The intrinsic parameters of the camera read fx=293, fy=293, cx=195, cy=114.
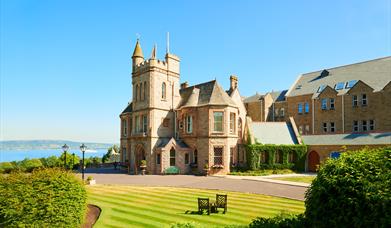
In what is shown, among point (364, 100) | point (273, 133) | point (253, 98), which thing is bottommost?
point (273, 133)

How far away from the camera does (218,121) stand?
4022 cm

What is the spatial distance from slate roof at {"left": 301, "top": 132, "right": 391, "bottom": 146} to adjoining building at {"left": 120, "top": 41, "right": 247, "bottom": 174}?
1091cm

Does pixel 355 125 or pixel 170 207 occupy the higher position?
pixel 355 125

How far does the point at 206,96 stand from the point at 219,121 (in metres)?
4.31

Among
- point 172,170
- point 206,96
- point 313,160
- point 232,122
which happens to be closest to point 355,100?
point 313,160

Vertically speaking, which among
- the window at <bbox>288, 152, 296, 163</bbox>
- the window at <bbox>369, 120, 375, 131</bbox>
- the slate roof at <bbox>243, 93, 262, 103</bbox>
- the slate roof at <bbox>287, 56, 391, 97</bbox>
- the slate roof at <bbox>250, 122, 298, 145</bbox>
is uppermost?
the slate roof at <bbox>287, 56, 391, 97</bbox>

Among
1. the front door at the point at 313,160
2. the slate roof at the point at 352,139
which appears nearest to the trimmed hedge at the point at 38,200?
the slate roof at the point at 352,139

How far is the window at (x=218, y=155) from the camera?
39.9 metres

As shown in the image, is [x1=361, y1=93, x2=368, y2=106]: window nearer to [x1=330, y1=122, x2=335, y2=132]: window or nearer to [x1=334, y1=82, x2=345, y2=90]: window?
[x1=334, y1=82, x2=345, y2=90]: window

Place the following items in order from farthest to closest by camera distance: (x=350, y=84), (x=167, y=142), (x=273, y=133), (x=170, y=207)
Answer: (x=350, y=84) → (x=273, y=133) → (x=167, y=142) → (x=170, y=207)

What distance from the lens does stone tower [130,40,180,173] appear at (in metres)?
41.6

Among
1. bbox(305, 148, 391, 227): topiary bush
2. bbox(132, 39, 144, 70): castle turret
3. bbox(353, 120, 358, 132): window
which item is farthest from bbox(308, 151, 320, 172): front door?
bbox(305, 148, 391, 227): topiary bush

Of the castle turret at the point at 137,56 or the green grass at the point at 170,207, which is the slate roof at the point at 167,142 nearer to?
the castle turret at the point at 137,56

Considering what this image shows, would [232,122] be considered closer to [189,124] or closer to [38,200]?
[189,124]
